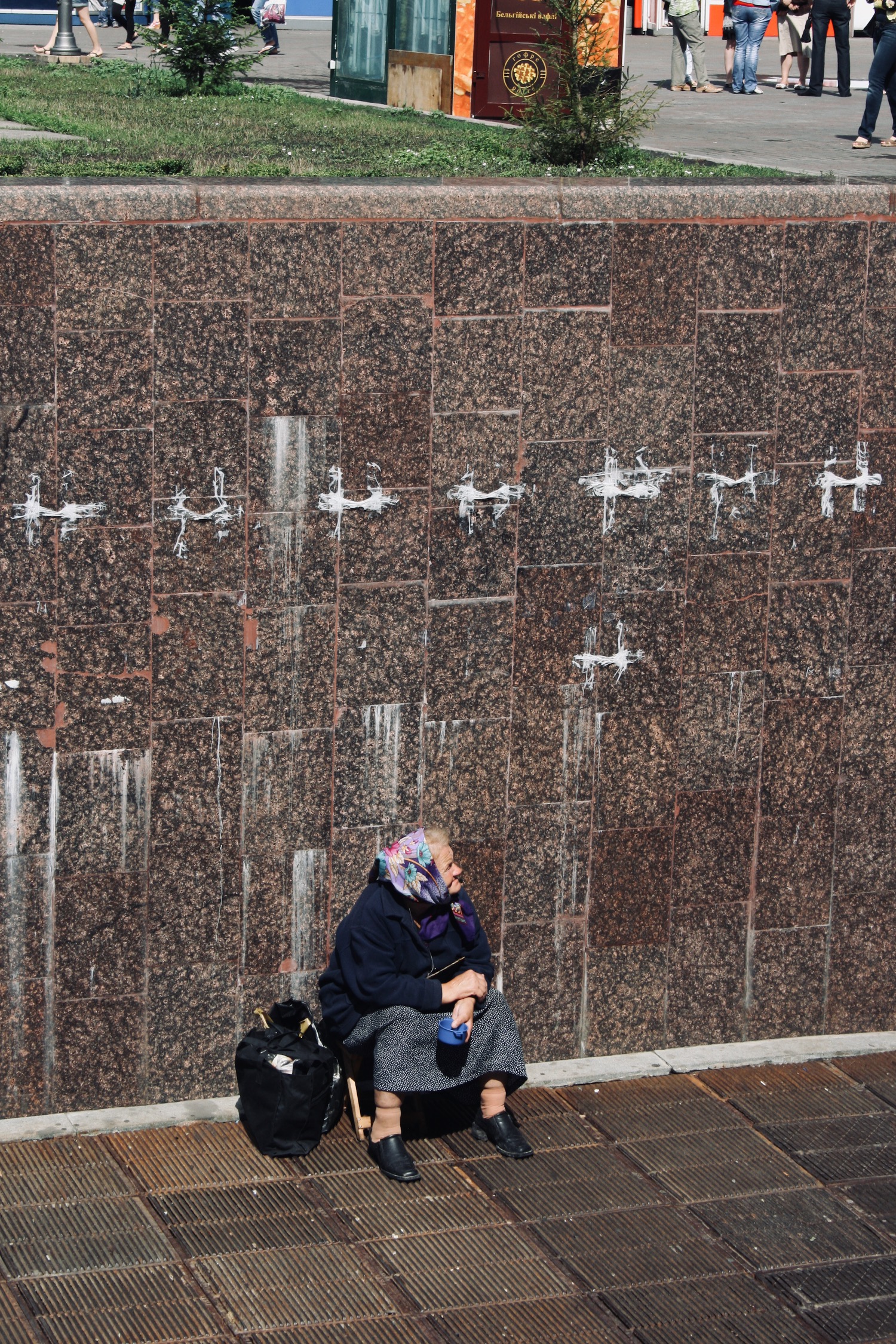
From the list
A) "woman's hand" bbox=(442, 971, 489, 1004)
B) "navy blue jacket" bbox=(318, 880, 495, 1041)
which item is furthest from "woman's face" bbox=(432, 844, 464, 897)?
"woman's hand" bbox=(442, 971, 489, 1004)

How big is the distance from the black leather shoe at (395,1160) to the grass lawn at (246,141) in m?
3.32

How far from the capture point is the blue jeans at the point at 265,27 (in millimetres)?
17203

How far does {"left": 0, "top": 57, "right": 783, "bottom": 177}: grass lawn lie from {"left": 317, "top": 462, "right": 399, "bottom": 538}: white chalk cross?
3.69ft

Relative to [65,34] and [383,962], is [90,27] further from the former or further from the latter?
[383,962]

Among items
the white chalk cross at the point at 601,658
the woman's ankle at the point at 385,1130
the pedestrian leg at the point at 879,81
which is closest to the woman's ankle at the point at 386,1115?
the woman's ankle at the point at 385,1130

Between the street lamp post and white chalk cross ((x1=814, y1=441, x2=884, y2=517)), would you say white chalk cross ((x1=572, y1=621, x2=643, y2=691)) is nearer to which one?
white chalk cross ((x1=814, y1=441, x2=884, y2=517))

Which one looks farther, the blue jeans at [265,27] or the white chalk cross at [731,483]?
the blue jeans at [265,27]

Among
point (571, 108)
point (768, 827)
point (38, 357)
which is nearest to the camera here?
point (38, 357)

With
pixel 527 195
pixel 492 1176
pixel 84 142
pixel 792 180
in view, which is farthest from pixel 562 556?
pixel 84 142

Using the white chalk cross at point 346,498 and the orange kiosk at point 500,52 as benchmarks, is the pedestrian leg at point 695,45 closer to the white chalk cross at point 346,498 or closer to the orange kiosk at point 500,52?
the orange kiosk at point 500,52

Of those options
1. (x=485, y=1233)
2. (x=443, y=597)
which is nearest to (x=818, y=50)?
(x=443, y=597)

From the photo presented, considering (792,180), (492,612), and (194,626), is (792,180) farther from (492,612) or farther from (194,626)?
(194,626)

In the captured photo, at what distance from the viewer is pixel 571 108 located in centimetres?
714

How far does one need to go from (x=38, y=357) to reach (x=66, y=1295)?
281 centimetres
